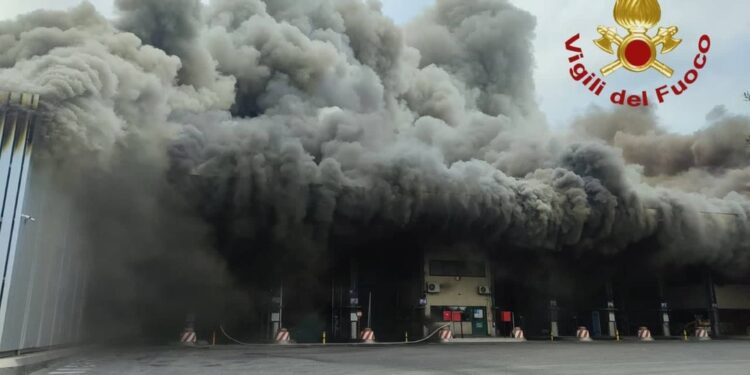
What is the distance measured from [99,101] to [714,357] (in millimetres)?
19793

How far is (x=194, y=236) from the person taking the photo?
2569 centimetres

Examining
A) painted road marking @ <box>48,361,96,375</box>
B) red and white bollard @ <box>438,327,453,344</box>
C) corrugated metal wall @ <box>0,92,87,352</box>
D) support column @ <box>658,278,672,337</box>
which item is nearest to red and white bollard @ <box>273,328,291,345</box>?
red and white bollard @ <box>438,327,453,344</box>

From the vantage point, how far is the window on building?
31.1m

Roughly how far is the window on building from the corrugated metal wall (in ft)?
62.5

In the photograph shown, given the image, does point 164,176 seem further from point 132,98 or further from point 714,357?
point 714,357

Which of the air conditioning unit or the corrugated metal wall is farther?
the air conditioning unit

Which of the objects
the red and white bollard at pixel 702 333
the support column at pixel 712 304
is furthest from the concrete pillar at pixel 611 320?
the support column at pixel 712 304

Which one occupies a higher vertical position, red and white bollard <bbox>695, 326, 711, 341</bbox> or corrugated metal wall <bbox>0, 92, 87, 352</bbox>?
corrugated metal wall <bbox>0, 92, 87, 352</bbox>

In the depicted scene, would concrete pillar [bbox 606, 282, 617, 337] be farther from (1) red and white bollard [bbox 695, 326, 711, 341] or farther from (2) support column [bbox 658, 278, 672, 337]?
(1) red and white bollard [bbox 695, 326, 711, 341]

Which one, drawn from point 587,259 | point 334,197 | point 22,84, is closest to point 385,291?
point 334,197

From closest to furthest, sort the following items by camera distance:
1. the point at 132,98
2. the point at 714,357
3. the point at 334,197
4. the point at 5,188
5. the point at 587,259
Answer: the point at 5,188
the point at 714,357
the point at 132,98
the point at 334,197
the point at 587,259

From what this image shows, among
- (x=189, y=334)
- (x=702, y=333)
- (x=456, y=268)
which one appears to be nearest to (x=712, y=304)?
(x=702, y=333)

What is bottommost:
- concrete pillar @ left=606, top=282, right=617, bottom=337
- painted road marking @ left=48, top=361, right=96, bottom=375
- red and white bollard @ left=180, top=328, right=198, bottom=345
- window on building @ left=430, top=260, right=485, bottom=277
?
painted road marking @ left=48, top=361, right=96, bottom=375

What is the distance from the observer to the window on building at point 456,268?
3112 centimetres
